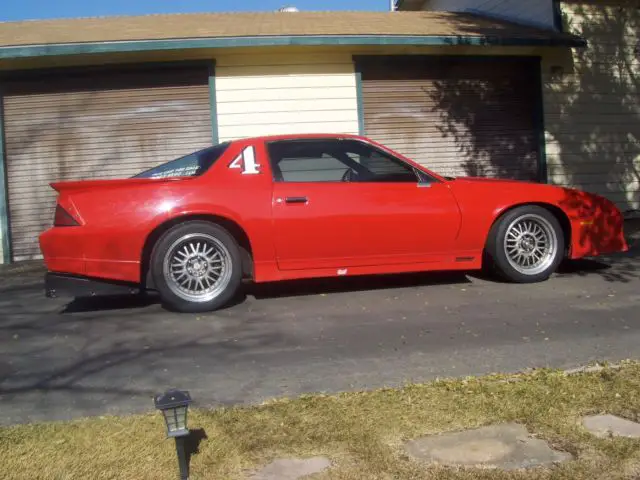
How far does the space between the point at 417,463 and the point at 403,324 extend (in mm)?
2235

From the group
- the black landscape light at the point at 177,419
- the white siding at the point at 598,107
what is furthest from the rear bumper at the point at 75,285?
the white siding at the point at 598,107

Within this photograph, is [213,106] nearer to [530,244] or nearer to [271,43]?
[271,43]

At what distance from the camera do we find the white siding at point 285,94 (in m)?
10.2

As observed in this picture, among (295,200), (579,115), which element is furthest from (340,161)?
(579,115)

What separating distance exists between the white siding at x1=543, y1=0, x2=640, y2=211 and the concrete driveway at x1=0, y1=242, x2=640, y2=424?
5.13m

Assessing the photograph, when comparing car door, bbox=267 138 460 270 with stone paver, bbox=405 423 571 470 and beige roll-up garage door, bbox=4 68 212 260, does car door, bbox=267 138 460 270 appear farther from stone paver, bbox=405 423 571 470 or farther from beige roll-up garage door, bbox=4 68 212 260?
beige roll-up garage door, bbox=4 68 212 260

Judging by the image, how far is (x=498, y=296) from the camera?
19.4 feet

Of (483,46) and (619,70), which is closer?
(483,46)

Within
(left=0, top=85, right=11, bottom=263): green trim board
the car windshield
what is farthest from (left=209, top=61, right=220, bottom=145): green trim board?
the car windshield

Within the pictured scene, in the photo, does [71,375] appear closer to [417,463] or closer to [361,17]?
[417,463]

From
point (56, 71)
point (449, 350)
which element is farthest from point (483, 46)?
point (449, 350)

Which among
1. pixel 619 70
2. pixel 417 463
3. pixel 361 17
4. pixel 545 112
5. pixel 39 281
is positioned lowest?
pixel 417 463

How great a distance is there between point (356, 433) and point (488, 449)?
0.64 meters

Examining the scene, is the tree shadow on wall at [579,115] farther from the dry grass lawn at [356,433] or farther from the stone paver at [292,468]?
the stone paver at [292,468]
